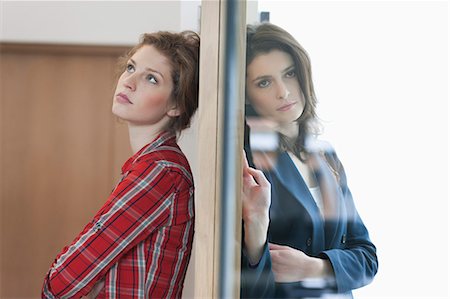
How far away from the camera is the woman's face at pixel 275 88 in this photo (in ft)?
4.91

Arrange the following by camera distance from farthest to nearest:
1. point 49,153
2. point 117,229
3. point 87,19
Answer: point 49,153 < point 87,19 < point 117,229

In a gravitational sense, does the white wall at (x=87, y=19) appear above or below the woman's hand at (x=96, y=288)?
above

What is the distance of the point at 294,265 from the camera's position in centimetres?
152

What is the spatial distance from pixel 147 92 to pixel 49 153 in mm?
2018

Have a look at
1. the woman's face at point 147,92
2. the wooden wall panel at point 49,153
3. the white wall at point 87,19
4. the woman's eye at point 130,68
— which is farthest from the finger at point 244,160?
the wooden wall panel at point 49,153

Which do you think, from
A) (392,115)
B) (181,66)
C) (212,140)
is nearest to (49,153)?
(181,66)

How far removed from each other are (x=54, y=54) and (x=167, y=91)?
206cm

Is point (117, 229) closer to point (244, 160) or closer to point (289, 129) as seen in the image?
point (244, 160)

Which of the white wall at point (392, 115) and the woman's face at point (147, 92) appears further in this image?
the woman's face at point (147, 92)

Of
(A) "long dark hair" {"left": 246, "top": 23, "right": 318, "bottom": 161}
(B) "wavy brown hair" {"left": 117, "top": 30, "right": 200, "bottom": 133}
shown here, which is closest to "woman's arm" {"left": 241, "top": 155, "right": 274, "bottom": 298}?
(A) "long dark hair" {"left": 246, "top": 23, "right": 318, "bottom": 161}

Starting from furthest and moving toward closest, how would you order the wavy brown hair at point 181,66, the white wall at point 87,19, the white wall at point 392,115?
the white wall at point 87,19 → the wavy brown hair at point 181,66 → the white wall at point 392,115

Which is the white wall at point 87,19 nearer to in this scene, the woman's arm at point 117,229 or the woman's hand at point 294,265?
the woman's arm at point 117,229

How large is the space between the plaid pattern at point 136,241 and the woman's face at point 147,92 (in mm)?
126

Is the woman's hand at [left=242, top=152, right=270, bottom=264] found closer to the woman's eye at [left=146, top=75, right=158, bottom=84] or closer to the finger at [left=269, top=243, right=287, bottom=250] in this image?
the finger at [left=269, top=243, right=287, bottom=250]
